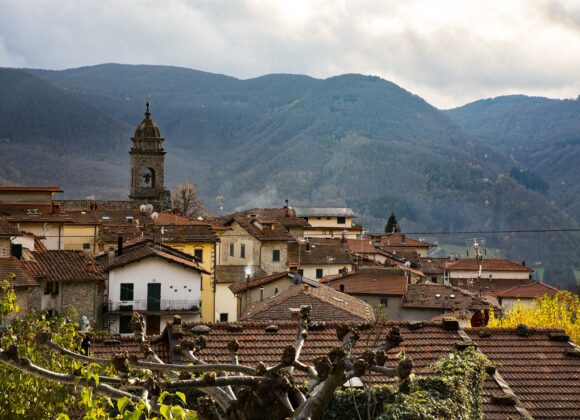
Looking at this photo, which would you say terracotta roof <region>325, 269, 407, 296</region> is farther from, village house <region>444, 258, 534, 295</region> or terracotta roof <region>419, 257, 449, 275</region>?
terracotta roof <region>419, 257, 449, 275</region>

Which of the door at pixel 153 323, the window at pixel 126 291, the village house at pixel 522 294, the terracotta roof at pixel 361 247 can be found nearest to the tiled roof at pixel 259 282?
the door at pixel 153 323

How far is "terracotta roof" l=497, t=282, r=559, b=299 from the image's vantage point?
221 feet

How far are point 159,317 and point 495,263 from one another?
47890mm

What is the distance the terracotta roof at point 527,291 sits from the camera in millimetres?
67375

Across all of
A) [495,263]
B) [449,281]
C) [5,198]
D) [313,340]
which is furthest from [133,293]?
[495,263]

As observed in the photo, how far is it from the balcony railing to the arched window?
60790mm

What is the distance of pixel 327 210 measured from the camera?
365ft

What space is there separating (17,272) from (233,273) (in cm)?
2360

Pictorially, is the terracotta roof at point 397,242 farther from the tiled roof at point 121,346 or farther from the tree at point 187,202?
the tiled roof at point 121,346

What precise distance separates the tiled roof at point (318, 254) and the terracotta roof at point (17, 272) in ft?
100

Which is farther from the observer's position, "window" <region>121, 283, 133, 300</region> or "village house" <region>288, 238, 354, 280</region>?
"village house" <region>288, 238, 354, 280</region>

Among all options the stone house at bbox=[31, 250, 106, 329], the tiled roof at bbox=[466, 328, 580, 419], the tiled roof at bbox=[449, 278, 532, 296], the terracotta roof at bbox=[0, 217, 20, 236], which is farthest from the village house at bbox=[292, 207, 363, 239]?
the tiled roof at bbox=[466, 328, 580, 419]

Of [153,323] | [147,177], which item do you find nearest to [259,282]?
[153,323]

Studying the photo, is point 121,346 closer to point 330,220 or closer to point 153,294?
point 153,294
